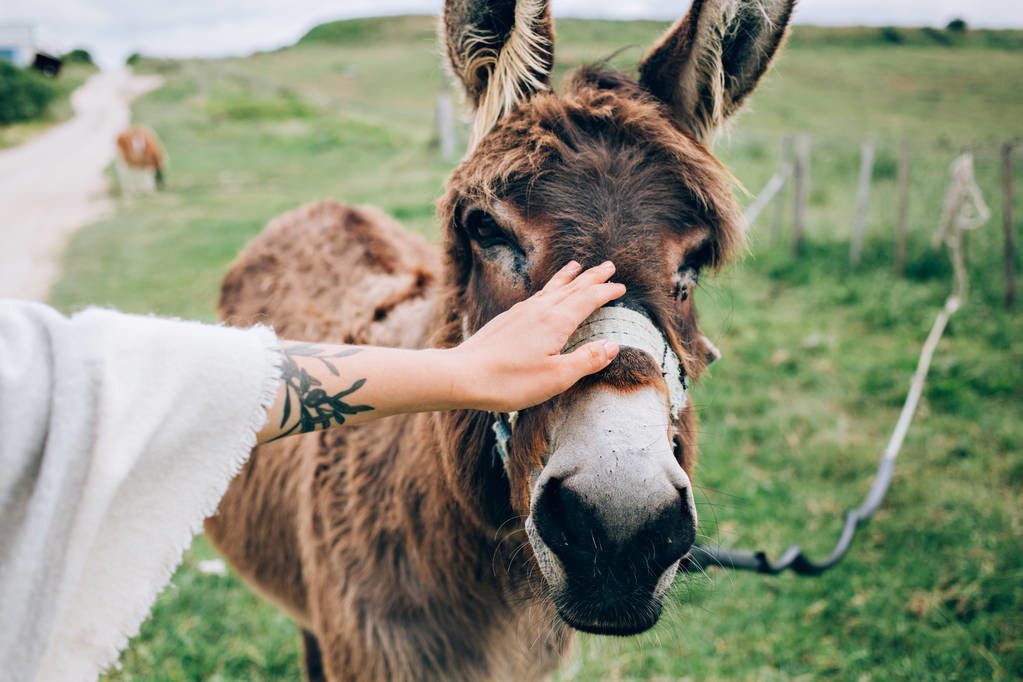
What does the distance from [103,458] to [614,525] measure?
0.92 m

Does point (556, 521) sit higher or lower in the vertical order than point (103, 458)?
lower

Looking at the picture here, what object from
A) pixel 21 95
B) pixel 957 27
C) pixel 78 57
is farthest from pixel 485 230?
pixel 78 57

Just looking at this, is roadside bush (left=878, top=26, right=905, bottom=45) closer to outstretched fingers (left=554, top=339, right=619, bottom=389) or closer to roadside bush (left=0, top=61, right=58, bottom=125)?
outstretched fingers (left=554, top=339, right=619, bottom=389)

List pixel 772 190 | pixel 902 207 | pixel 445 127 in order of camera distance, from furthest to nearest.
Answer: pixel 445 127 → pixel 772 190 → pixel 902 207

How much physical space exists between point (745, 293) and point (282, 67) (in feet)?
185

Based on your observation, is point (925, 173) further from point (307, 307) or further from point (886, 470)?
point (307, 307)

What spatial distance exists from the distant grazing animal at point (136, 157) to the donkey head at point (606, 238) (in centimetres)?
1623

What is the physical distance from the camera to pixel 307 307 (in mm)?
3018

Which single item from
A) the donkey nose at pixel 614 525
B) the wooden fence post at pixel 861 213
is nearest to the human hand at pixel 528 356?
the donkey nose at pixel 614 525

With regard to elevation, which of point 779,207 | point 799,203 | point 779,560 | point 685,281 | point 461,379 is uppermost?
point 461,379

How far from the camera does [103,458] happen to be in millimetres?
917

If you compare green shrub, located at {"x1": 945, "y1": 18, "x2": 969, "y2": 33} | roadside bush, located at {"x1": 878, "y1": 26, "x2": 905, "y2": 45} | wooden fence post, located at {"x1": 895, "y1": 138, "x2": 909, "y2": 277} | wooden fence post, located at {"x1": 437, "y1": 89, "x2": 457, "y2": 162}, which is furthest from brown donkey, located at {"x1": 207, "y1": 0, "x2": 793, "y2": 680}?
roadside bush, located at {"x1": 878, "y1": 26, "x2": 905, "y2": 45}

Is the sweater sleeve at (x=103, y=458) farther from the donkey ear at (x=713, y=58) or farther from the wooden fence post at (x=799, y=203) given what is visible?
the wooden fence post at (x=799, y=203)

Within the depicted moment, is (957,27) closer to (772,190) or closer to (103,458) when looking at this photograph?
(772,190)
